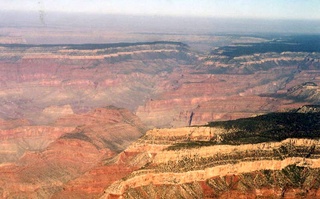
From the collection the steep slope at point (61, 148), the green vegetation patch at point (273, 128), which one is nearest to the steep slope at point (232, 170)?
the green vegetation patch at point (273, 128)

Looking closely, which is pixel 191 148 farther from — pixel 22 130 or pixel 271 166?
pixel 22 130

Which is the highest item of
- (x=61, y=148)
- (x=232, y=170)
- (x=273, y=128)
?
(x=273, y=128)

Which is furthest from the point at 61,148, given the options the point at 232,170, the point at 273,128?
the point at 232,170

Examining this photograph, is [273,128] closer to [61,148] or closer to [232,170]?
[232,170]

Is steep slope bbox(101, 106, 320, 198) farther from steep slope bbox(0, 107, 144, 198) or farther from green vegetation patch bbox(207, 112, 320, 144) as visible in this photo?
steep slope bbox(0, 107, 144, 198)

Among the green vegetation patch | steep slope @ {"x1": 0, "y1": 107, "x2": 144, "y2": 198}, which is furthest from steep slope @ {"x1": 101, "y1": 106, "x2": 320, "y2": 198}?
steep slope @ {"x1": 0, "y1": 107, "x2": 144, "y2": 198}

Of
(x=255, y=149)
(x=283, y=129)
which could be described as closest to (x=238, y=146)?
(x=255, y=149)

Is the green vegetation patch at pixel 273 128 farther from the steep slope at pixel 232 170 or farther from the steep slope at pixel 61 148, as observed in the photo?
the steep slope at pixel 61 148
